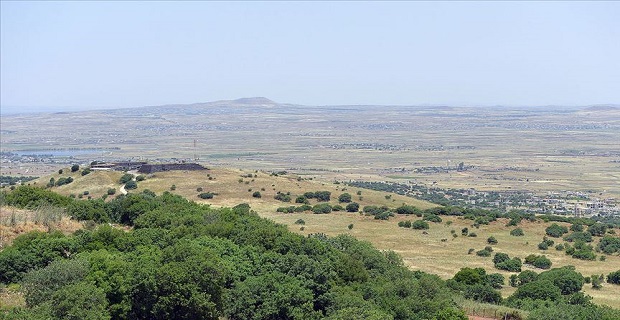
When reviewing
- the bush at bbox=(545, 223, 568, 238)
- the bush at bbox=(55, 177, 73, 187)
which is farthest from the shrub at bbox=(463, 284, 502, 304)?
the bush at bbox=(55, 177, 73, 187)

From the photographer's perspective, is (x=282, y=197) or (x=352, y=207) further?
(x=282, y=197)

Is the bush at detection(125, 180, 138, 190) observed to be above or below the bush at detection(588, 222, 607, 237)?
above

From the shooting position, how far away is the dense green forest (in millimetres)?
27531

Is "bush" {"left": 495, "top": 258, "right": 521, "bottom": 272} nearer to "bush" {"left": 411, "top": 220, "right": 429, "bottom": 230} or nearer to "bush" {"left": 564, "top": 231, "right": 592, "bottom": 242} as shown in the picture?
"bush" {"left": 564, "top": 231, "right": 592, "bottom": 242}

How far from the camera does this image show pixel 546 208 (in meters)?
105

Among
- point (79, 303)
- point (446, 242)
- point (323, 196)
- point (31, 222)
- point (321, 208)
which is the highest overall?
point (79, 303)

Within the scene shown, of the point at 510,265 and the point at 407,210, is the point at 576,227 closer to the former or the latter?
the point at 407,210

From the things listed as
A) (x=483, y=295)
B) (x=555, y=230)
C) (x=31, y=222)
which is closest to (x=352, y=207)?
(x=555, y=230)

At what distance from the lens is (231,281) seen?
31.8 meters

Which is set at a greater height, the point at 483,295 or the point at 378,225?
the point at 483,295

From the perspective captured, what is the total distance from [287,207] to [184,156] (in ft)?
407

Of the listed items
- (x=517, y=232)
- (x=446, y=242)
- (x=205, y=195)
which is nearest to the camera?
(x=446, y=242)

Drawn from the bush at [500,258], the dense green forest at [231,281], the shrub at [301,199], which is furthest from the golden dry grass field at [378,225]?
the dense green forest at [231,281]

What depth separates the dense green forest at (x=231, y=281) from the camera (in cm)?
2753
